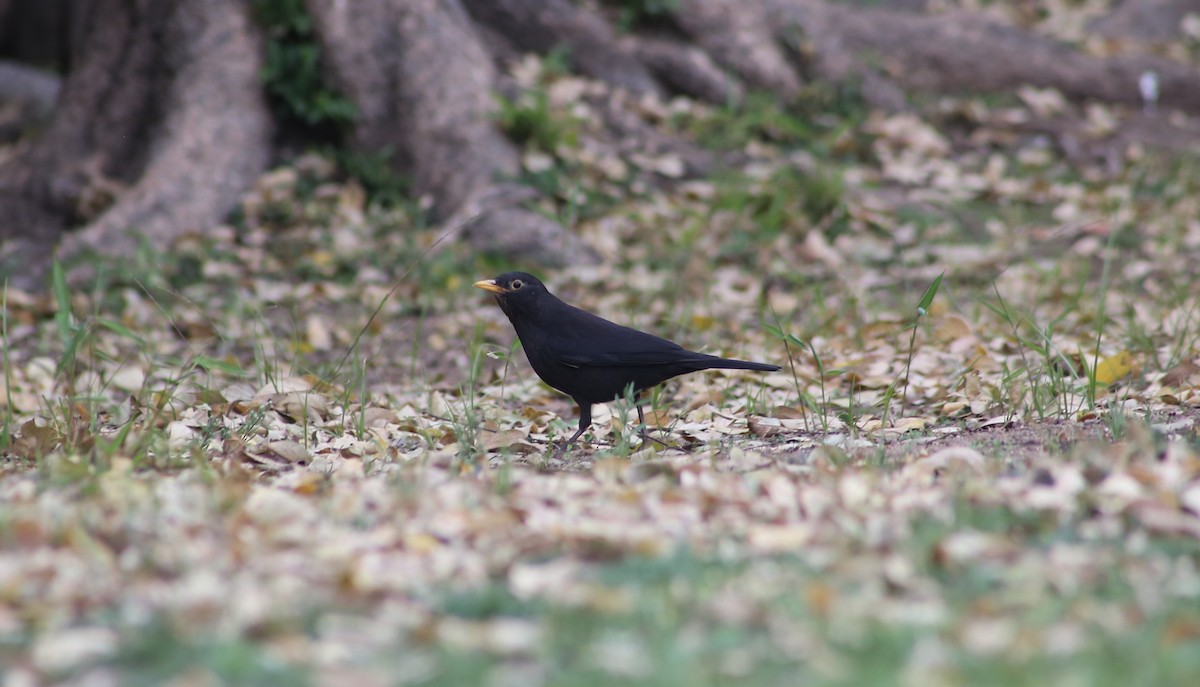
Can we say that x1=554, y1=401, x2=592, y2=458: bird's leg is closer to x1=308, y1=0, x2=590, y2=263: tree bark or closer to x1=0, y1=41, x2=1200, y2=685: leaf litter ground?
x1=0, y1=41, x2=1200, y2=685: leaf litter ground

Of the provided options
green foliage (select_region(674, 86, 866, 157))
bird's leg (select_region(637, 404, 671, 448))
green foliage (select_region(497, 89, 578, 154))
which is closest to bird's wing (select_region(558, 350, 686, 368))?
bird's leg (select_region(637, 404, 671, 448))

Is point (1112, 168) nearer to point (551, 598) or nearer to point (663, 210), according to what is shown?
point (663, 210)

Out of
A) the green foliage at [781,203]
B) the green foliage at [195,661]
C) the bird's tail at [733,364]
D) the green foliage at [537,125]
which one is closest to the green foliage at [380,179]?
the green foliage at [537,125]

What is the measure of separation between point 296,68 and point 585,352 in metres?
4.07

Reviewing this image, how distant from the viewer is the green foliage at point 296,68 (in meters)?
7.28

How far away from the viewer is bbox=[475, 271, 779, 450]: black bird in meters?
4.09

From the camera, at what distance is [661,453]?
3.80 m

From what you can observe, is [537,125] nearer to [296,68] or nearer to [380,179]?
[380,179]

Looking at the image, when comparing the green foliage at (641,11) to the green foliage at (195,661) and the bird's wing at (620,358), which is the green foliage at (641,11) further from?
the green foliage at (195,661)

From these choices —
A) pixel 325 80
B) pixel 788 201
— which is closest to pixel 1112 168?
pixel 788 201

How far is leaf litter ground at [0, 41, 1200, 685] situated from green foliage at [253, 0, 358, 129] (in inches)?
14.5

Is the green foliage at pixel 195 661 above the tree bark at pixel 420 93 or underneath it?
underneath

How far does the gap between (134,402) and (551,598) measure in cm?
273

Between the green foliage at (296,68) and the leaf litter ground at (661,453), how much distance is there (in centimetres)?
37
